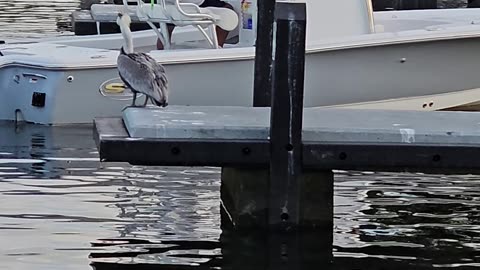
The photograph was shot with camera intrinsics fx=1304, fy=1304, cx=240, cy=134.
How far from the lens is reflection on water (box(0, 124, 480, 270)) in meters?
7.40

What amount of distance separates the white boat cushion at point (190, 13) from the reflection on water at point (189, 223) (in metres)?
2.48

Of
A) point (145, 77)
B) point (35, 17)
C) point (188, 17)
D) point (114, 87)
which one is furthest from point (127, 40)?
point (35, 17)

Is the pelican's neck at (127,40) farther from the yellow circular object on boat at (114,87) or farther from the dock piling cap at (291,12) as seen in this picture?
the dock piling cap at (291,12)

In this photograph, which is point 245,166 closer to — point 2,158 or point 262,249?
point 262,249

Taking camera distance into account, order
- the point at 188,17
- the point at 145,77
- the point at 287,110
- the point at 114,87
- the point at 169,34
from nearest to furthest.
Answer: the point at 287,110 → the point at 145,77 → the point at 114,87 → the point at 188,17 → the point at 169,34

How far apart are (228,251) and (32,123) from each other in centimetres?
575

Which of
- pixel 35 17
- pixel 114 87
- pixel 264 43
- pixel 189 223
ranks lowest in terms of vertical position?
pixel 35 17

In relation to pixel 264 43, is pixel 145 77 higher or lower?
lower

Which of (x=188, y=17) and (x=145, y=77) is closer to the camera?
(x=145, y=77)

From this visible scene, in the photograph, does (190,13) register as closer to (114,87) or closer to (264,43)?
(114,87)

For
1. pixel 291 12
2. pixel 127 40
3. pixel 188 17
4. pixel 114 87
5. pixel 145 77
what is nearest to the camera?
pixel 291 12

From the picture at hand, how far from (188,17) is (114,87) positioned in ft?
3.40

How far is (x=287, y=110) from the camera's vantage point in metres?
7.43

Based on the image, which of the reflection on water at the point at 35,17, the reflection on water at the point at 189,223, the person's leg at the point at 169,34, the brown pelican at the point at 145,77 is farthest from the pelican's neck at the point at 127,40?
the reflection on water at the point at 35,17
